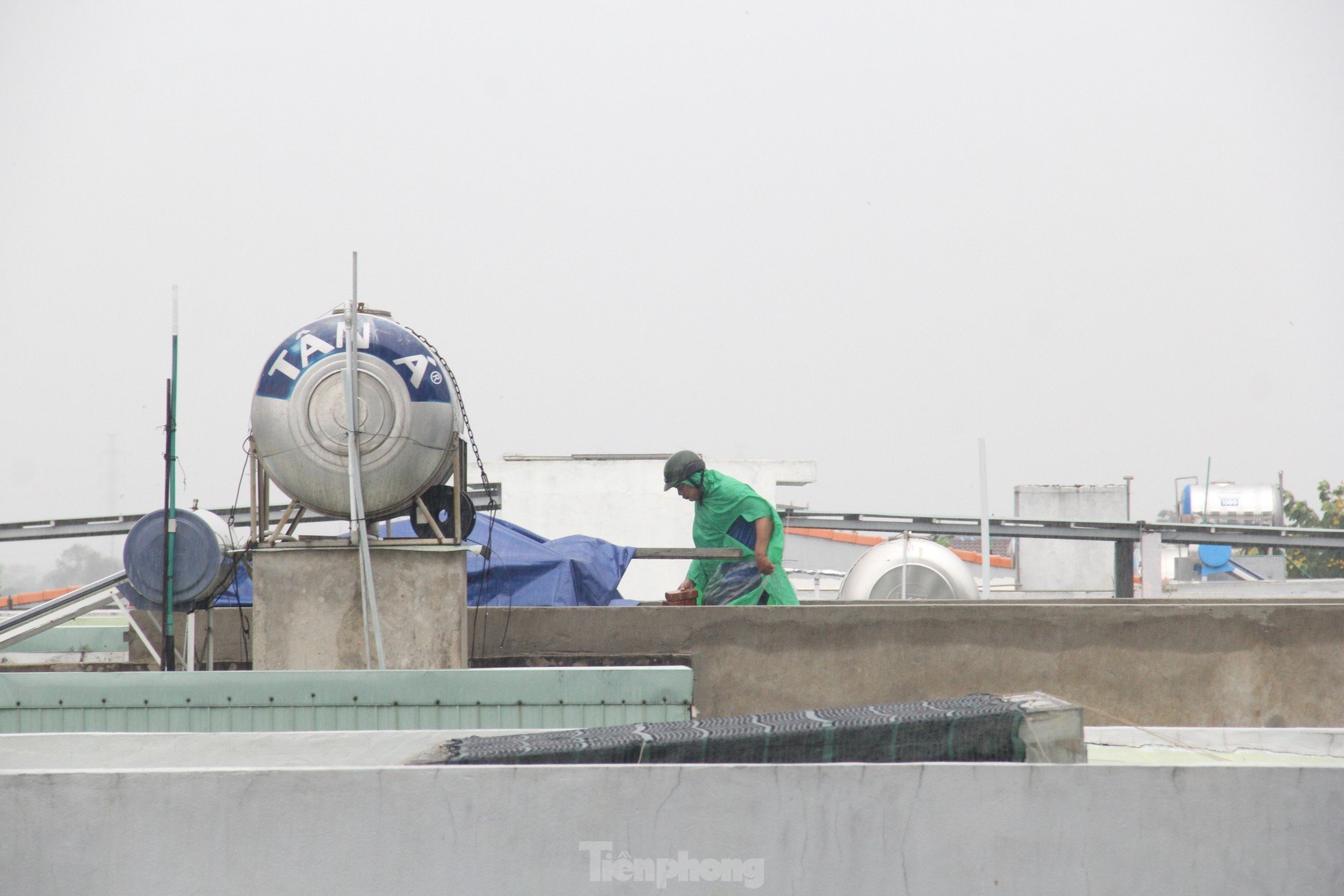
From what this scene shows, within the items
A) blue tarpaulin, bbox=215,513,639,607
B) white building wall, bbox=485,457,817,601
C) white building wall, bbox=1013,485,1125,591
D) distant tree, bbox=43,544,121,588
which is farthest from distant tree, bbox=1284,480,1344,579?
distant tree, bbox=43,544,121,588

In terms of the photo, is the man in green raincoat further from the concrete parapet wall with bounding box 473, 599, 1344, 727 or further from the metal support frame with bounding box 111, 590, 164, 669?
the metal support frame with bounding box 111, 590, 164, 669

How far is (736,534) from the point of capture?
940 centimetres

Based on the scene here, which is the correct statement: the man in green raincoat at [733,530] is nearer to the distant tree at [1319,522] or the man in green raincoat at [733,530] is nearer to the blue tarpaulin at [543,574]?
the blue tarpaulin at [543,574]

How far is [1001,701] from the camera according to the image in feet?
15.7

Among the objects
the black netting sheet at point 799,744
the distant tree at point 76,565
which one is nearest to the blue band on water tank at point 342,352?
the black netting sheet at point 799,744

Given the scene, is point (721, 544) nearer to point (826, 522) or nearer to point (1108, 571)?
point (826, 522)

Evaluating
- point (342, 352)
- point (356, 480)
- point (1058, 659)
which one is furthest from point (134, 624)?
point (1058, 659)

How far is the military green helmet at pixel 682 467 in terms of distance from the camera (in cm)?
903

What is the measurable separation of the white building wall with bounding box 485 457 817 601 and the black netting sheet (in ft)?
69.4

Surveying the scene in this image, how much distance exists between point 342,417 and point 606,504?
61.1 ft

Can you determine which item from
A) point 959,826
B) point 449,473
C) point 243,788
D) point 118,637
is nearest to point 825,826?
point 959,826

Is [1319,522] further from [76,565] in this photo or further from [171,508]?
[76,565]

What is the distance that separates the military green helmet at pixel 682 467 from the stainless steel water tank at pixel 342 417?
196cm

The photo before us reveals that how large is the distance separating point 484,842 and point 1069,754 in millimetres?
2292
